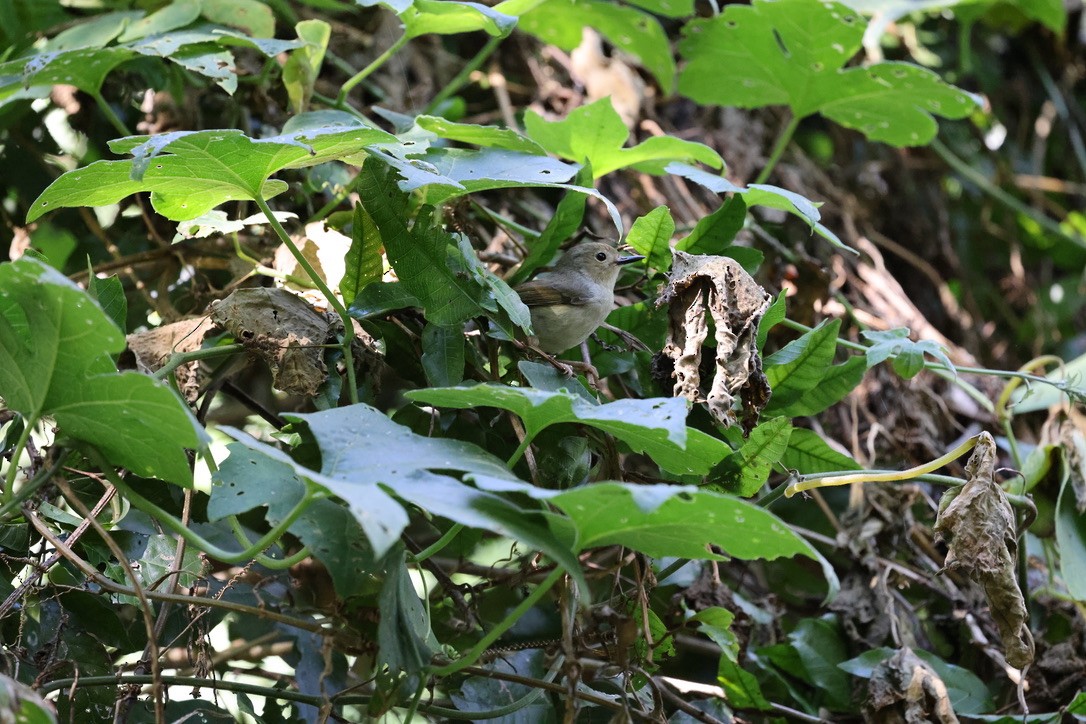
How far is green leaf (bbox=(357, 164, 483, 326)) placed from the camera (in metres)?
1.72

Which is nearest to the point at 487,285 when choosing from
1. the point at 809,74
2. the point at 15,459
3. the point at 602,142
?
the point at 602,142

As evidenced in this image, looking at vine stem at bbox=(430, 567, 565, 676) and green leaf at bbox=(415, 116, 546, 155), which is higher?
green leaf at bbox=(415, 116, 546, 155)

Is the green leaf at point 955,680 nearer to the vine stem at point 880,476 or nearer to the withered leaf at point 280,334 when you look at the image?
the vine stem at point 880,476

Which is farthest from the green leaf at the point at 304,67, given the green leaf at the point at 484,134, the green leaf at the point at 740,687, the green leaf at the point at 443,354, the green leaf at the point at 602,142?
the green leaf at the point at 740,687

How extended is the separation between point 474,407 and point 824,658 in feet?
3.39

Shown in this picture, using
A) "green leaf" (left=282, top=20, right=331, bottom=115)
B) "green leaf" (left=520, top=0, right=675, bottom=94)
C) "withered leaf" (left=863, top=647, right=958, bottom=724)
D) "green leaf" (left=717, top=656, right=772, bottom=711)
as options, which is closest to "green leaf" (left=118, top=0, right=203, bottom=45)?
"green leaf" (left=282, top=20, right=331, bottom=115)

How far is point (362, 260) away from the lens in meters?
1.78

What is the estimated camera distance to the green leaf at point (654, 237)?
1940 millimetres

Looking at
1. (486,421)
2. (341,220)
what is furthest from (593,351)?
(341,220)

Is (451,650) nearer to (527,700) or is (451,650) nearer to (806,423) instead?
(527,700)

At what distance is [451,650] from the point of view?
Answer: 1.83 m

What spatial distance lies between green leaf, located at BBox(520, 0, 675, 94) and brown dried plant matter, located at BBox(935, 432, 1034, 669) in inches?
63.2

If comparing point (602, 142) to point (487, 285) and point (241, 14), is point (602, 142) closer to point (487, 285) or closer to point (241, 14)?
point (487, 285)

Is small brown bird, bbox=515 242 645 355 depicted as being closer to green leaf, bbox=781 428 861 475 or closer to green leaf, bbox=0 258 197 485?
green leaf, bbox=781 428 861 475
